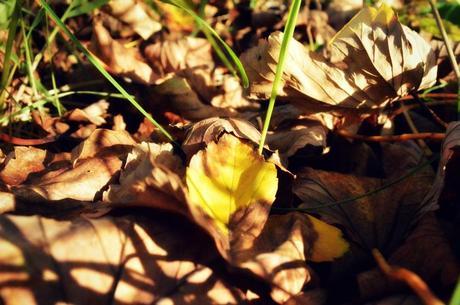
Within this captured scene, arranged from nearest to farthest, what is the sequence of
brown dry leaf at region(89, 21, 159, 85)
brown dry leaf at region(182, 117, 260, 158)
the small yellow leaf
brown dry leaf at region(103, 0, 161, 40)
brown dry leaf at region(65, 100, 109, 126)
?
the small yellow leaf < brown dry leaf at region(182, 117, 260, 158) < brown dry leaf at region(65, 100, 109, 126) < brown dry leaf at region(89, 21, 159, 85) < brown dry leaf at region(103, 0, 161, 40)

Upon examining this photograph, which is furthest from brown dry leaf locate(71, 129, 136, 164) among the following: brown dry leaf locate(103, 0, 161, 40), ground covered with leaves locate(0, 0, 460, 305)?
brown dry leaf locate(103, 0, 161, 40)

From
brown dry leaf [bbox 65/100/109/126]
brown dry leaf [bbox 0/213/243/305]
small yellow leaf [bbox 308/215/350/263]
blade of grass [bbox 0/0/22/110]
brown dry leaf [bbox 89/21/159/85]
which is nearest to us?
brown dry leaf [bbox 0/213/243/305]

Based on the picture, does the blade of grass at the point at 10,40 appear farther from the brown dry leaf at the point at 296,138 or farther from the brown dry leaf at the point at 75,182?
the brown dry leaf at the point at 296,138

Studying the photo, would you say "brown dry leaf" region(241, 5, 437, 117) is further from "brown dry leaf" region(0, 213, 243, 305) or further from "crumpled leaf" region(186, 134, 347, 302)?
"brown dry leaf" region(0, 213, 243, 305)

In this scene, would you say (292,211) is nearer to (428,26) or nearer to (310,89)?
(310,89)

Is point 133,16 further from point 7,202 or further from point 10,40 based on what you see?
point 7,202

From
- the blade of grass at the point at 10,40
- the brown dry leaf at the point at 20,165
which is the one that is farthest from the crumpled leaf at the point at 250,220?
the blade of grass at the point at 10,40
